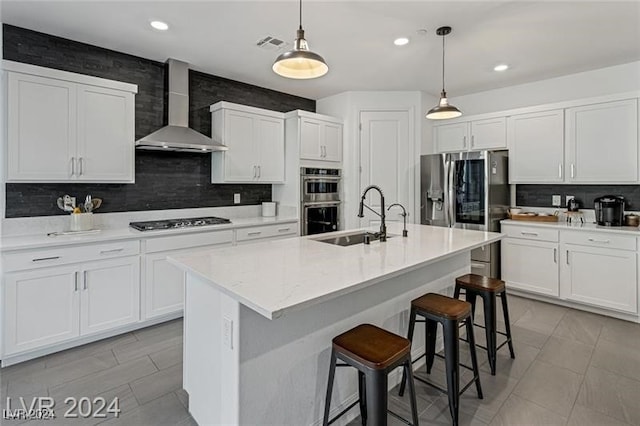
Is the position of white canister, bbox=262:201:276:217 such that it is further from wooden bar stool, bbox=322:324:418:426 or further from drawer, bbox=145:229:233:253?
wooden bar stool, bbox=322:324:418:426

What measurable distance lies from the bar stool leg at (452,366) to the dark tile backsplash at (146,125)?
321cm

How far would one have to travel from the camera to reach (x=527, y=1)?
254 centimetres

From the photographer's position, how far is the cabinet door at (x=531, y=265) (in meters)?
3.84

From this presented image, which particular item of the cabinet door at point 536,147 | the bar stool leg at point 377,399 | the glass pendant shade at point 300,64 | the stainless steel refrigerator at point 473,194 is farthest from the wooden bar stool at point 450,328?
the cabinet door at point 536,147

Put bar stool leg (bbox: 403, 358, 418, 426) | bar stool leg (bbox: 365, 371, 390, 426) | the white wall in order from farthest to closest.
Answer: the white wall, bar stool leg (bbox: 403, 358, 418, 426), bar stool leg (bbox: 365, 371, 390, 426)

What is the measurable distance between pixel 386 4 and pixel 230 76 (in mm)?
2309

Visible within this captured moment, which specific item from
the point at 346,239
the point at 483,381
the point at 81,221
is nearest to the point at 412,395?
the point at 483,381

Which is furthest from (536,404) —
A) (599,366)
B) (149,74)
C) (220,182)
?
(149,74)

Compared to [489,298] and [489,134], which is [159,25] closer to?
[489,298]

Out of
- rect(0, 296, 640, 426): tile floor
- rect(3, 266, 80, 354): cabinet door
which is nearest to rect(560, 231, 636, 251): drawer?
rect(0, 296, 640, 426): tile floor

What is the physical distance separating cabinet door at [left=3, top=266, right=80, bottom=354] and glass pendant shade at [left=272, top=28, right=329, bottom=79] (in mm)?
2374

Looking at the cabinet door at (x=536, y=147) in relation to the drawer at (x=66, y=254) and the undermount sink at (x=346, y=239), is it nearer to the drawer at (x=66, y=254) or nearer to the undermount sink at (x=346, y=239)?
the undermount sink at (x=346, y=239)

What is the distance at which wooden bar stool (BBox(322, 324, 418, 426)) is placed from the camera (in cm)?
148

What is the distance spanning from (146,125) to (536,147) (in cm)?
465
